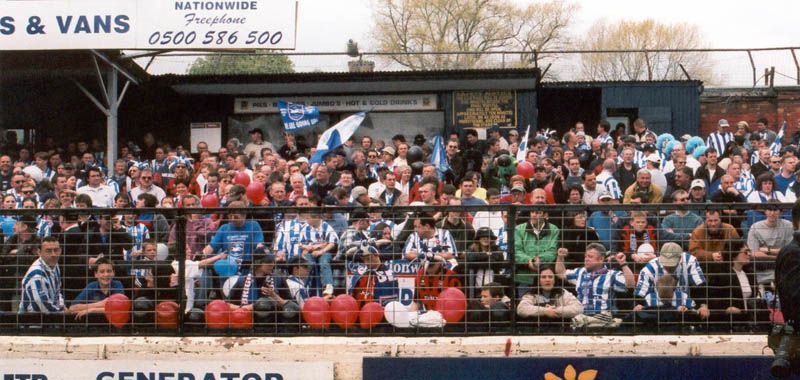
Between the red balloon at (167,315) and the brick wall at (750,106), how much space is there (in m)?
17.3

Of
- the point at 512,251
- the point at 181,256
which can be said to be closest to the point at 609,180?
the point at 512,251

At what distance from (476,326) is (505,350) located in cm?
28

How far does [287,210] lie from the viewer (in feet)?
21.1

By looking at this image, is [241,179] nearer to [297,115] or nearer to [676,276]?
[297,115]

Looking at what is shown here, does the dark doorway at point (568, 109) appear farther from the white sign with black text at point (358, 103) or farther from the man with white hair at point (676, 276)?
the man with white hair at point (676, 276)

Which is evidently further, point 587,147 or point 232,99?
point 232,99

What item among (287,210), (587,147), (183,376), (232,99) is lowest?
(183,376)

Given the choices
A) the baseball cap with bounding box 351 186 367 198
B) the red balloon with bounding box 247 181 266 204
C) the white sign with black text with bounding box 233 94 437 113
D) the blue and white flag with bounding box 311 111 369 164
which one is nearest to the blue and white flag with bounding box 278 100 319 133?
the blue and white flag with bounding box 311 111 369 164

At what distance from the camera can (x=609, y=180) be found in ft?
39.1

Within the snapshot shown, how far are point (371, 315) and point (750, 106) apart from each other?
17.6 meters

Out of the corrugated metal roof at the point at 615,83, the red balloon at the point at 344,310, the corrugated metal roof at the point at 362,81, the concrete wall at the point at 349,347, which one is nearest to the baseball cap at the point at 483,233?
the concrete wall at the point at 349,347

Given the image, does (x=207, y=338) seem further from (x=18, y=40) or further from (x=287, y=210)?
(x=18, y=40)

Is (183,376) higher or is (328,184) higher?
(328,184)

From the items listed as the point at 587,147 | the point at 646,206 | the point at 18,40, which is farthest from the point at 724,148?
the point at 18,40
